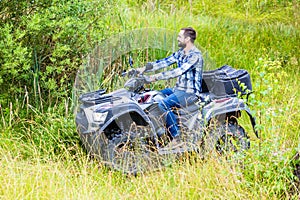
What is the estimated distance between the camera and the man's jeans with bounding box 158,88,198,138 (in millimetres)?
5223

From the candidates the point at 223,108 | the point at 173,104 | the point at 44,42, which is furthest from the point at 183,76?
the point at 44,42

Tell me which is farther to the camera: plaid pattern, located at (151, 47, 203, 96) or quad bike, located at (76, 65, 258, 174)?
plaid pattern, located at (151, 47, 203, 96)

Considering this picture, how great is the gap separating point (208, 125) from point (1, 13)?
2.90m

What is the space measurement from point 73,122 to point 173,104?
133 centimetres

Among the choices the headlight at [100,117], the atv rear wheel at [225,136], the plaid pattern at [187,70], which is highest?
the plaid pattern at [187,70]

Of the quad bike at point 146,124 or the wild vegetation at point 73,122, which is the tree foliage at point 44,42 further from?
the quad bike at point 146,124

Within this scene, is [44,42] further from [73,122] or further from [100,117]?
[100,117]

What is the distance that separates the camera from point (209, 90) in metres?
5.65

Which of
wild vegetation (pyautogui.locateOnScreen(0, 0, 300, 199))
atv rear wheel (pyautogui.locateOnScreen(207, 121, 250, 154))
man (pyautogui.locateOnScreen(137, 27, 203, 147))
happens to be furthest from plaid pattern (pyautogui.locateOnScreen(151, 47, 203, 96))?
wild vegetation (pyautogui.locateOnScreen(0, 0, 300, 199))

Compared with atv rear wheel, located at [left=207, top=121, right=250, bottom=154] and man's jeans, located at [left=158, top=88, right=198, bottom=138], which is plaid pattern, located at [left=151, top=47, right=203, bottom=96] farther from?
atv rear wheel, located at [left=207, top=121, right=250, bottom=154]

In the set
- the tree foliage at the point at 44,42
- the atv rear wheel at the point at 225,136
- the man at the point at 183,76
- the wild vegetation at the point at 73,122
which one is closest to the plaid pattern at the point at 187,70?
the man at the point at 183,76

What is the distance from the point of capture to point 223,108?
5293 millimetres

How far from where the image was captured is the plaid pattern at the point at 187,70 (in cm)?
513

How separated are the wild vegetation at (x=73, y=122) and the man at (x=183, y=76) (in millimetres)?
461
